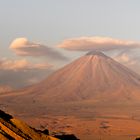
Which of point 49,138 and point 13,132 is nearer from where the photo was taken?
point 13,132

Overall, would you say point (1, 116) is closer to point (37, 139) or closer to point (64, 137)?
point (37, 139)

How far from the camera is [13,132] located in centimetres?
10656

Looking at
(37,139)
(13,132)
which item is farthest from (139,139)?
(13,132)

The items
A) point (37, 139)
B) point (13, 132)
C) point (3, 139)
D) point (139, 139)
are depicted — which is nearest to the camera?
point (3, 139)

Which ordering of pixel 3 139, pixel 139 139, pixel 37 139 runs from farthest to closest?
pixel 139 139, pixel 37 139, pixel 3 139

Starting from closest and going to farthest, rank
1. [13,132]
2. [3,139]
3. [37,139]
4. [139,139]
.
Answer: [3,139], [13,132], [37,139], [139,139]

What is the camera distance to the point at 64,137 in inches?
5202

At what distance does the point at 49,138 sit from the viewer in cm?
11644

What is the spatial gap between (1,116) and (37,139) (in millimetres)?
11611

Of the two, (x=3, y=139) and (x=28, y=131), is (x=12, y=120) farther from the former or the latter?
(x=3, y=139)

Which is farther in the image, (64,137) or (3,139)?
(64,137)

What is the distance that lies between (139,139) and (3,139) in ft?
154

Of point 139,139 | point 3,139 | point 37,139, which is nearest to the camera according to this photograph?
point 3,139

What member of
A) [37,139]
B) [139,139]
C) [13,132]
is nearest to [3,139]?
[13,132]
